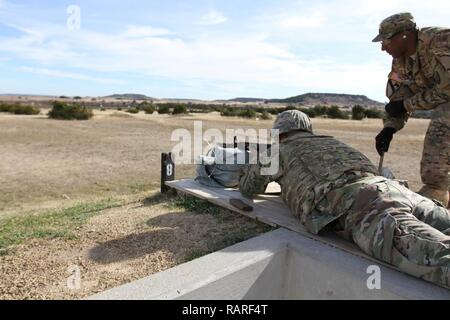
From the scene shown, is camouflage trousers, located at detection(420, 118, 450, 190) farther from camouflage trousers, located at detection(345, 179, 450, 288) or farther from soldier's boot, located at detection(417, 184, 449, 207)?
camouflage trousers, located at detection(345, 179, 450, 288)

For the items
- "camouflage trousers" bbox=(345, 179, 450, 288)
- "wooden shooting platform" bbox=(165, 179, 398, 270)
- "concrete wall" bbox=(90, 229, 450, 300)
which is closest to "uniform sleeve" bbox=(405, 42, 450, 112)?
"camouflage trousers" bbox=(345, 179, 450, 288)

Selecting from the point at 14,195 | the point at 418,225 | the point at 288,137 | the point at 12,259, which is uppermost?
the point at 288,137

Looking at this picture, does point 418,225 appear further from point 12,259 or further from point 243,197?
point 12,259

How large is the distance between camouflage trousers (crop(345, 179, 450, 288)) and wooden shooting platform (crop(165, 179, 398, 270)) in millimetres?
122

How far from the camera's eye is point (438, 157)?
12.3ft

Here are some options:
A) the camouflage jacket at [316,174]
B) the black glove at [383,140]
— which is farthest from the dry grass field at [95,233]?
the black glove at [383,140]

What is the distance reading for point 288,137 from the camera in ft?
11.5

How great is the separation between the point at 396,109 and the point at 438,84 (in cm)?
50

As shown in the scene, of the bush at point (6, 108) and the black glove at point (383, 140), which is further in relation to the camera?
the bush at point (6, 108)

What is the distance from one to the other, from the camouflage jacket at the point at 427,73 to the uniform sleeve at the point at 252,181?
1534mm

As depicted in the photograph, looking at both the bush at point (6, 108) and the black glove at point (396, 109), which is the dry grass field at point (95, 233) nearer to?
the black glove at point (396, 109)

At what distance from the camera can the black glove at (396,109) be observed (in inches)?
162
